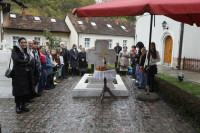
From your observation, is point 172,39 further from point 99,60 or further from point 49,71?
point 49,71

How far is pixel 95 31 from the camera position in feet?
83.3

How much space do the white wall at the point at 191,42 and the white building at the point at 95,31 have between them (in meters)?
14.9

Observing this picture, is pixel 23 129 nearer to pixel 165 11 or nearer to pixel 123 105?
pixel 123 105

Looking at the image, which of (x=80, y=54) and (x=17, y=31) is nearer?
(x=80, y=54)

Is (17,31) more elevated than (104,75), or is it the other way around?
(17,31)

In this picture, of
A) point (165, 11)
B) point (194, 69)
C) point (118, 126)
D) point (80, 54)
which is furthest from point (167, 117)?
point (194, 69)

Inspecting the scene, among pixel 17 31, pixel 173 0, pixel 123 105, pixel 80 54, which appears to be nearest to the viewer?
Answer: pixel 173 0

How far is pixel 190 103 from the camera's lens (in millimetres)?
3943

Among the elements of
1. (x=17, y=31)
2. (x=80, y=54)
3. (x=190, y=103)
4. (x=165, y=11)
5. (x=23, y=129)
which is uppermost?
(x=17, y=31)

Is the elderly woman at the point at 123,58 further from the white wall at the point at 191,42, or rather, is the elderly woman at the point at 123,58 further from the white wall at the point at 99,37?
the white wall at the point at 99,37

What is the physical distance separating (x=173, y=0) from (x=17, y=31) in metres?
22.2

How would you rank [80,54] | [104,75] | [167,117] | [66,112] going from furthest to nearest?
[80,54], [104,75], [66,112], [167,117]

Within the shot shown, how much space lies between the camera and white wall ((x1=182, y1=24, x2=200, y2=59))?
36.1ft

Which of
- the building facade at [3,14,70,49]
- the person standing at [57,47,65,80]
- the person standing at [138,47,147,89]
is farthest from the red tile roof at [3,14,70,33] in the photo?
the person standing at [138,47,147,89]
